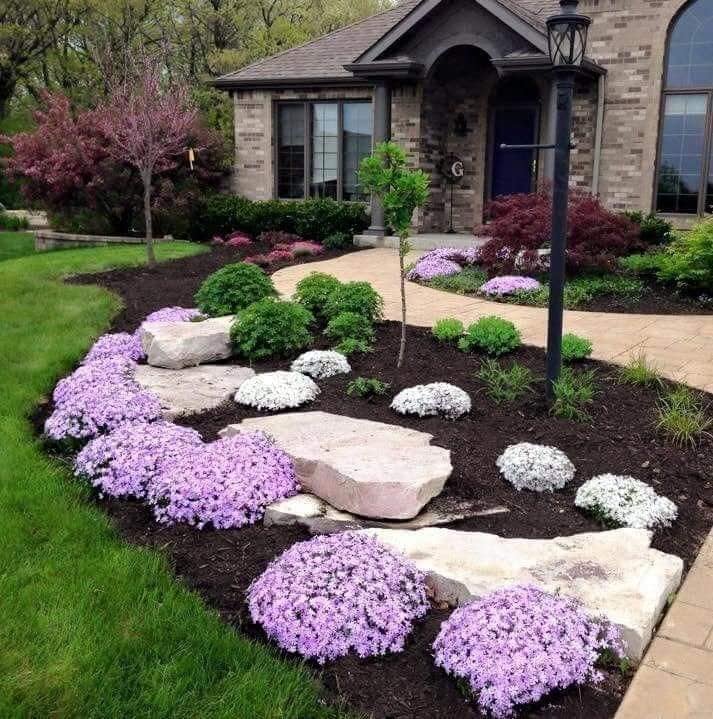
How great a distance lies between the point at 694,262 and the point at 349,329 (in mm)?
4553

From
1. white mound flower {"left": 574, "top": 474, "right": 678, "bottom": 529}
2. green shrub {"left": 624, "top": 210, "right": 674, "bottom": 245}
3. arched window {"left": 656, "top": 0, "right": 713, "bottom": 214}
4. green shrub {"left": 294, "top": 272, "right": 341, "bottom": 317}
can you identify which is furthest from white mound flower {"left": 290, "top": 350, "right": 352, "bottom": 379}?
arched window {"left": 656, "top": 0, "right": 713, "bottom": 214}

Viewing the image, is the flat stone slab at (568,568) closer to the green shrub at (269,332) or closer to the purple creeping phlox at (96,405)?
the purple creeping phlox at (96,405)

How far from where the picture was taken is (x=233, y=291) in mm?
7750

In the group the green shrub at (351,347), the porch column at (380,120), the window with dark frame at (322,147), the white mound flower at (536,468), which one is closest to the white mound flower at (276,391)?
the green shrub at (351,347)

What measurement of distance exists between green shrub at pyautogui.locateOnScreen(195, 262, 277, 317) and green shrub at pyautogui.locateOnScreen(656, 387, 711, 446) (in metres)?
4.08

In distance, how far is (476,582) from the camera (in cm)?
310

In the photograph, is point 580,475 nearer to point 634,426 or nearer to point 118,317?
point 634,426

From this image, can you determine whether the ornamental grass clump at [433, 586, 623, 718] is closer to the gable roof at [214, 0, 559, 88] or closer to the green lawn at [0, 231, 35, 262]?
the gable roof at [214, 0, 559, 88]

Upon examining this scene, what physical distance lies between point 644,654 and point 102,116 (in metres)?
14.6

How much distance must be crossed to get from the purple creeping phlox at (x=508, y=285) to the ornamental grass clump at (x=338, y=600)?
20.9 ft

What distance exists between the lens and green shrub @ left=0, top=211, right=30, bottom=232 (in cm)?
2194

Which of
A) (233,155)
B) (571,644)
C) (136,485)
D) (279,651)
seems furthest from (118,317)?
(233,155)

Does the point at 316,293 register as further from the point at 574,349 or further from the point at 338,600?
the point at 338,600

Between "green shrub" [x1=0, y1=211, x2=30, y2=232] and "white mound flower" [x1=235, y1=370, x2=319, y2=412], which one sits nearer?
"white mound flower" [x1=235, y1=370, x2=319, y2=412]
